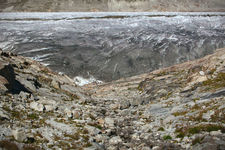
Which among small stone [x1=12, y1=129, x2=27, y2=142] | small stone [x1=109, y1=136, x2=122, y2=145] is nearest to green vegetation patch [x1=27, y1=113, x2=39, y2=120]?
small stone [x1=12, y1=129, x2=27, y2=142]

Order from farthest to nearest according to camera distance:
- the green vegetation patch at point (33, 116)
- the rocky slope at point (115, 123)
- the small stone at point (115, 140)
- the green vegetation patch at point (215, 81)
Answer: the green vegetation patch at point (215, 81) → the green vegetation patch at point (33, 116) → the small stone at point (115, 140) → the rocky slope at point (115, 123)

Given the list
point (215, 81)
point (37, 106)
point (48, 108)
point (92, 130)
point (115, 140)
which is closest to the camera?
point (115, 140)

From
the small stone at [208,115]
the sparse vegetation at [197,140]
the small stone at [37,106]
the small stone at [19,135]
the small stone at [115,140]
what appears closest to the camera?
the small stone at [19,135]

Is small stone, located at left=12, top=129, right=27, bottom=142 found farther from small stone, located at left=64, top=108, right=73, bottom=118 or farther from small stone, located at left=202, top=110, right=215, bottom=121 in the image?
small stone, located at left=202, top=110, right=215, bottom=121

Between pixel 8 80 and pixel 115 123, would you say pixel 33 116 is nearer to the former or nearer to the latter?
pixel 8 80

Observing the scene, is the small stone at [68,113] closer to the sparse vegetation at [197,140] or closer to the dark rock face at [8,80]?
the dark rock face at [8,80]

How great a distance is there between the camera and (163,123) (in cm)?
1752

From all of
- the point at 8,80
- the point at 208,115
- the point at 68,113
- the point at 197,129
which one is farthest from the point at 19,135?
the point at 208,115

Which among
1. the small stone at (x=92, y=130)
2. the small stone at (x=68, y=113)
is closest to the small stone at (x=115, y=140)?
the small stone at (x=92, y=130)

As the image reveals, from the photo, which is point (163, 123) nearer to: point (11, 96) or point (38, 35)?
point (11, 96)

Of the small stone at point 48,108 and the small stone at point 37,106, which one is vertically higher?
the small stone at point 37,106

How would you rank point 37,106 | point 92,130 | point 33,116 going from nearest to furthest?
point 33,116 → point 92,130 → point 37,106

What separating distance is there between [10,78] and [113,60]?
58.8m

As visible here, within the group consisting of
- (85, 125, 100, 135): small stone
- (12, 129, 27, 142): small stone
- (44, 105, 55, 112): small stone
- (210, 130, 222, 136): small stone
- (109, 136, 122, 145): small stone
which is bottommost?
(109, 136, 122, 145): small stone
